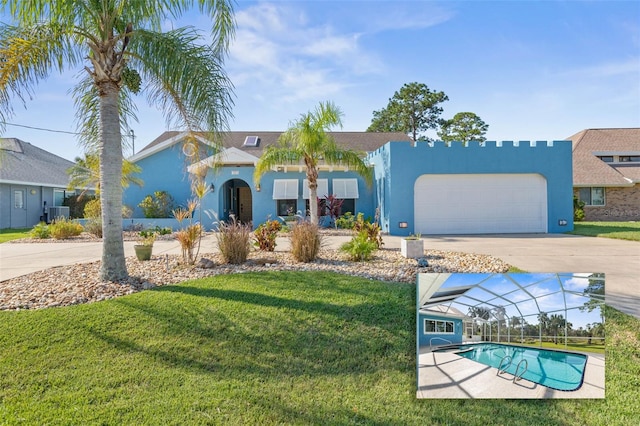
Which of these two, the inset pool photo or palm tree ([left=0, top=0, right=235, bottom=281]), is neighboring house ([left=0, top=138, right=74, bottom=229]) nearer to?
palm tree ([left=0, top=0, right=235, bottom=281])

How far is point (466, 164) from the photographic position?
18.7 meters

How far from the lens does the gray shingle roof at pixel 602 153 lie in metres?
26.7

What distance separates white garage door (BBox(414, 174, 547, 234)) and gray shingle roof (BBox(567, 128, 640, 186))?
9867 millimetres

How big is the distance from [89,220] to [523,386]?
2185cm

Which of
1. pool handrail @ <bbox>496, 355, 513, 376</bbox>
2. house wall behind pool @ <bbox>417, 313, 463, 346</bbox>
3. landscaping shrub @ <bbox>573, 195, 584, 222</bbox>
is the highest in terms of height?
landscaping shrub @ <bbox>573, 195, 584, 222</bbox>

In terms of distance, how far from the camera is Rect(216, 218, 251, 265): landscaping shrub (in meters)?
9.25

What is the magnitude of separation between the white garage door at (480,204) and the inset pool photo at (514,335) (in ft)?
51.8

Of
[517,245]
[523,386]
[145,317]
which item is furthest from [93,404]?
[517,245]

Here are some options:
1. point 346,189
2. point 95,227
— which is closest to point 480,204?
point 346,189

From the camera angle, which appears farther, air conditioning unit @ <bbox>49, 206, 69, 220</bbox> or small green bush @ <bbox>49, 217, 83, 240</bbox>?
air conditioning unit @ <bbox>49, 206, 69, 220</bbox>

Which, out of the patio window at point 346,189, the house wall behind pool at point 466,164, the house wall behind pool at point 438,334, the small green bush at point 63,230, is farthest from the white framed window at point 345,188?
the house wall behind pool at point 438,334

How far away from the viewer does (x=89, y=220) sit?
801 inches

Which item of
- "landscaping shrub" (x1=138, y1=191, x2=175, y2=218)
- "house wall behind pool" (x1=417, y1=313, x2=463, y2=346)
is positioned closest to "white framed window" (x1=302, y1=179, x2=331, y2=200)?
"landscaping shrub" (x1=138, y1=191, x2=175, y2=218)

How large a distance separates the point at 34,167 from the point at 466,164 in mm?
30467
